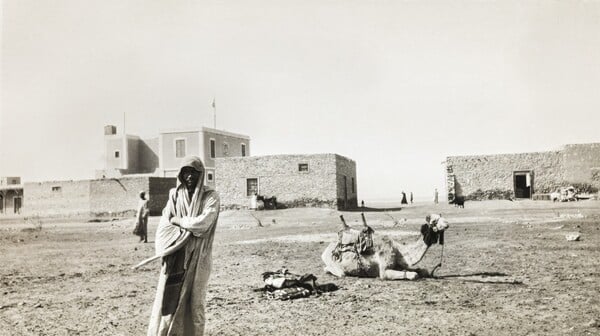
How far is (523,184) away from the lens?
82.6 feet

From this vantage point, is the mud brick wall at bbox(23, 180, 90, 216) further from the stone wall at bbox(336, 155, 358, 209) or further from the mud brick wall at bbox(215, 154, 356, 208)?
the stone wall at bbox(336, 155, 358, 209)

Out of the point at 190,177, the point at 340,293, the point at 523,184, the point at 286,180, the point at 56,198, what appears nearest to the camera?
the point at 190,177

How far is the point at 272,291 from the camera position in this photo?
6.14 metres

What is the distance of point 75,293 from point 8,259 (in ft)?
16.1

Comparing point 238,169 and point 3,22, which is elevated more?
point 3,22

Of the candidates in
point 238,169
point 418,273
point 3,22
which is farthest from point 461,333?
point 238,169

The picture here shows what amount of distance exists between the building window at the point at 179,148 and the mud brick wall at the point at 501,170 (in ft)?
56.1

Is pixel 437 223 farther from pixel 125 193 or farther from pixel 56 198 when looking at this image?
pixel 56 198

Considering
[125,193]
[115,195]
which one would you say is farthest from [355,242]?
[115,195]

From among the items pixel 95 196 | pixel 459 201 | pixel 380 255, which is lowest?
pixel 380 255

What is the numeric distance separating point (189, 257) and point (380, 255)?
375cm

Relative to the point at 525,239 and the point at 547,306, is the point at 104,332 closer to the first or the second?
the point at 547,306

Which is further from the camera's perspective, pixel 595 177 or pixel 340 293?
pixel 595 177

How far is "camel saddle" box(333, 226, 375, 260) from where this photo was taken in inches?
271
